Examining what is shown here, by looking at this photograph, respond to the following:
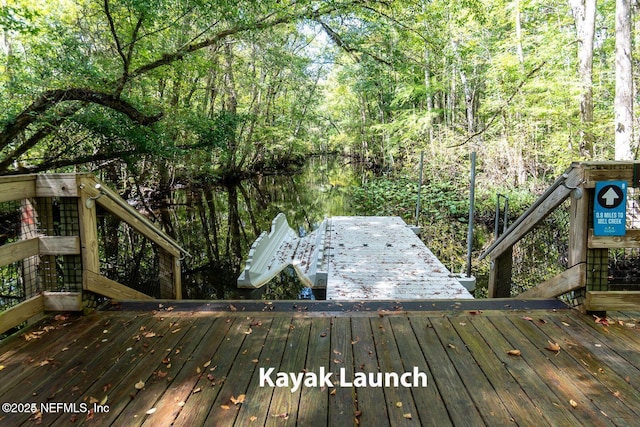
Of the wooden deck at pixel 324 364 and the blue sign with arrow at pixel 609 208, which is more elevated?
the blue sign with arrow at pixel 609 208

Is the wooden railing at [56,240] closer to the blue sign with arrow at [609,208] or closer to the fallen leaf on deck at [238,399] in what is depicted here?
the fallen leaf on deck at [238,399]

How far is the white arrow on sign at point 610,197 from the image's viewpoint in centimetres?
288

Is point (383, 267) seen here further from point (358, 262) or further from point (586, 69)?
point (586, 69)

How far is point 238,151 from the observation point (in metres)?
23.3

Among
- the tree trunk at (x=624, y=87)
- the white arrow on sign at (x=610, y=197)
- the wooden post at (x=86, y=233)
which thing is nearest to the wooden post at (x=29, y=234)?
the wooden post at (x=86, y=233)

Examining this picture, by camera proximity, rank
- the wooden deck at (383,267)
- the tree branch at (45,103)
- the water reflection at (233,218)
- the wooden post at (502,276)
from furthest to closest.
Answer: the tree branch at (45,103), the water reflection at (233,218), the wooden deck at (383,267), the wooden post at (502,276)

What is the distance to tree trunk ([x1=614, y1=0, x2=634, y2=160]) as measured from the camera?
7.99m

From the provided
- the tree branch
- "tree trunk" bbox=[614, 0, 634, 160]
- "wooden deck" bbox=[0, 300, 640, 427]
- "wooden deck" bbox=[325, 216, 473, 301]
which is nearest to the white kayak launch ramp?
"wooden deck" bbox=[325, 216, 473, 301]

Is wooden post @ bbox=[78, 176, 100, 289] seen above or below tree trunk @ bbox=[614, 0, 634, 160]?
below

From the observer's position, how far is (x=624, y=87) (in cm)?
812

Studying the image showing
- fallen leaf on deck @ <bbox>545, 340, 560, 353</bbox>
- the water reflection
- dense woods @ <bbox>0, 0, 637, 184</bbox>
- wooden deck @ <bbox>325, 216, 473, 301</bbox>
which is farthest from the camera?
dense woods @ <bbox>0, 0, 637, 184</bbox>

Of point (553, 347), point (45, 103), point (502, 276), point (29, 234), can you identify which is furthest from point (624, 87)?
point (45, 103)

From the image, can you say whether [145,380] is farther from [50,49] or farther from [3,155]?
[3,155]

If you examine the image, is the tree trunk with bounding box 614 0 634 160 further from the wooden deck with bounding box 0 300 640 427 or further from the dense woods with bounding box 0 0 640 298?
the wooden deck with bounding box 0 300 640 427
